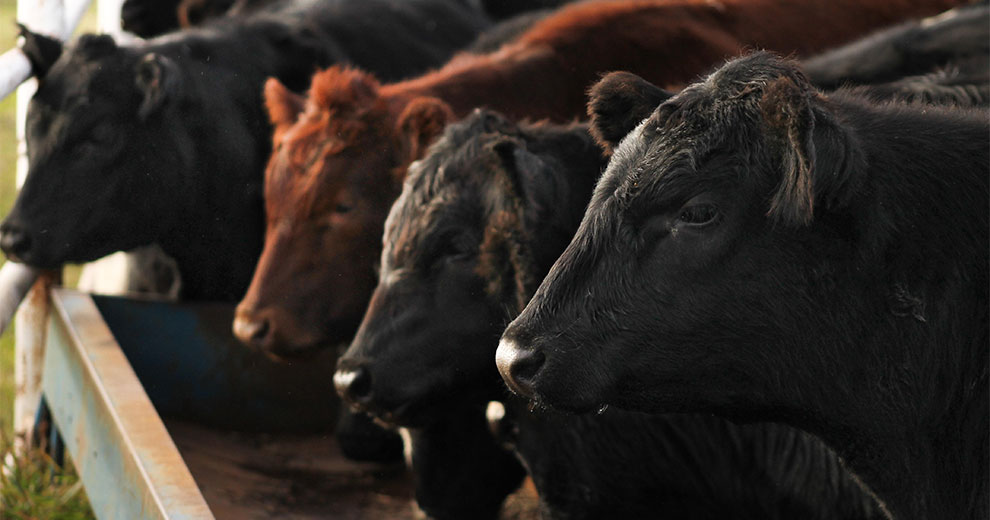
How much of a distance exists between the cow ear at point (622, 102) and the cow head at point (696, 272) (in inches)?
8.5

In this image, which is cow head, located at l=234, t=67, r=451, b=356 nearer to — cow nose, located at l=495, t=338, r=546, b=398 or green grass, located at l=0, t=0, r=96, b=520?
green grass, located at l=0, t=0, r=96, b=520

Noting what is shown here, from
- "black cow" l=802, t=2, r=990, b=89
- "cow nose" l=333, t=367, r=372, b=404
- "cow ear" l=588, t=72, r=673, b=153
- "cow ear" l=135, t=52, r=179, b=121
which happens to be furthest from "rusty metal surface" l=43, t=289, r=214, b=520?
"black cow" l=802, t=2, r=990, b=89

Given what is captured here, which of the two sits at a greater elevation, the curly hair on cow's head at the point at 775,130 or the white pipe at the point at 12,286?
the curly hair on cow's head at the point at 775,130

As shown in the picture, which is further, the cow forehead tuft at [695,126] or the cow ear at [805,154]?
the cow forehead tuft at [695,126]

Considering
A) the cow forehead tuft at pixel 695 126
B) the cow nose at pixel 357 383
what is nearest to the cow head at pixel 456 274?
the cow nose at pixel 357 383

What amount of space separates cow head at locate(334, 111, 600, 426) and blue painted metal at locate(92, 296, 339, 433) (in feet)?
5.26

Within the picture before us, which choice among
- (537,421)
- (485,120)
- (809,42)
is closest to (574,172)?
(485,120)

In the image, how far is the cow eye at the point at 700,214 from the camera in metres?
1.80

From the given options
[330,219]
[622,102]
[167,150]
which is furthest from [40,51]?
[622,102]

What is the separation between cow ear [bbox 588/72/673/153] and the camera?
2.11 metres

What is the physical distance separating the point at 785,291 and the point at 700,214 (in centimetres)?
16

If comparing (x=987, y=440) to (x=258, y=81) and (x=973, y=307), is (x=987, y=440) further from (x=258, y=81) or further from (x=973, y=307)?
(x=258, y=81)

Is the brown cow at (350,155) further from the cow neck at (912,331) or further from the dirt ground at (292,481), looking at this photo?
the cow neck at (912,331)

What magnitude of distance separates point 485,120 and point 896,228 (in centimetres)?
113
